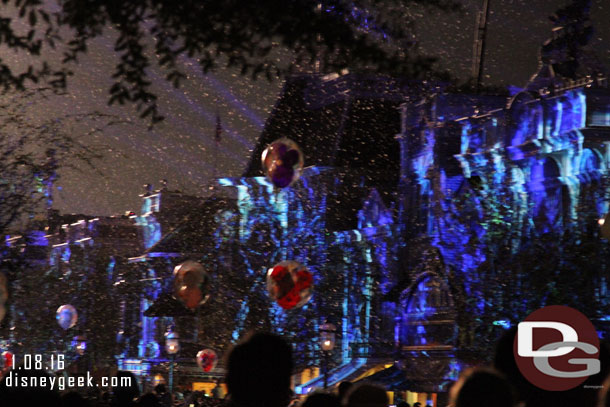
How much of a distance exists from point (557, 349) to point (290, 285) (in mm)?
12294

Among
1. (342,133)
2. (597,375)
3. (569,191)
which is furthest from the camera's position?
(342,133)

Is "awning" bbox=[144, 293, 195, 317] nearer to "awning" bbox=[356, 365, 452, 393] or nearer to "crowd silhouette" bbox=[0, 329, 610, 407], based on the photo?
"awning" bbox=[356, 365, 452, 393]

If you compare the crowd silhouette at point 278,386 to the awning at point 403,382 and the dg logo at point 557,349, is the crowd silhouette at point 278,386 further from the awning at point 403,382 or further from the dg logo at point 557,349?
the awning at point 403,382

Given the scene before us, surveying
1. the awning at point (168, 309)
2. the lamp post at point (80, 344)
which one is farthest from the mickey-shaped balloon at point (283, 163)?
the lamp post at point (80, 344)

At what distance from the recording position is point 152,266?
61.0m

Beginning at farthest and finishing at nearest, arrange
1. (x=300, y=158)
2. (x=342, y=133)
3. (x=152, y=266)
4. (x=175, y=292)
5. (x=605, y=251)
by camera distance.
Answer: (x=152, y=266), (x=342, y=133), (x=605, y=251), (x=175, y=292), (x=300, y=158)

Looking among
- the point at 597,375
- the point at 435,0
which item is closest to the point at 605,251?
the point at 435,0

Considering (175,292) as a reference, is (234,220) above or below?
above

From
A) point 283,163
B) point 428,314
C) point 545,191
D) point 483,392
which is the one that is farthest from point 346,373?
point 483,392

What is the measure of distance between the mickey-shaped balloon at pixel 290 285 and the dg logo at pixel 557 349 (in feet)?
39.5

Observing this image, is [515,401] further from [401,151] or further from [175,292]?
[401,151]

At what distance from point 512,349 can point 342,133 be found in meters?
42.3

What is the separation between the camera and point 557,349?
6.02 meters

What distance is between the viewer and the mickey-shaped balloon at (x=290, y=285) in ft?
59.7
